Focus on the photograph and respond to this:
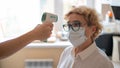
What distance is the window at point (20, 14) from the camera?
2.97m

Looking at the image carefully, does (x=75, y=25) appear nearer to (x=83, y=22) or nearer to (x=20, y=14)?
(x=83, y=22)

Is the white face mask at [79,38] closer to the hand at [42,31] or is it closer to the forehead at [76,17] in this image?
the forehead at [76,17]

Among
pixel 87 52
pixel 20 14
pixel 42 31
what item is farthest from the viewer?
pixel 20 14

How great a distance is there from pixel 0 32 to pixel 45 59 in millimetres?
750

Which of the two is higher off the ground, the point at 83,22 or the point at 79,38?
the point at 83,22

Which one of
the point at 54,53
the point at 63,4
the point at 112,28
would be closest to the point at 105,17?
the point at 112,28

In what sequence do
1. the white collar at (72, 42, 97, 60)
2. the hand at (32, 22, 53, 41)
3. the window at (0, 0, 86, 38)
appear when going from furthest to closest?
the window at (0, 0, 86, 38)
the white collar at (72, 42, 97, 60)
the hand at (32, 22, 53, 41)

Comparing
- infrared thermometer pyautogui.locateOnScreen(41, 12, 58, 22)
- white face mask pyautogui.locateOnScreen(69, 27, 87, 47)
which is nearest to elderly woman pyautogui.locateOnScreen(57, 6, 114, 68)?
white face mask pyautogui.locateOnScreen(69, 27, 87, 47)

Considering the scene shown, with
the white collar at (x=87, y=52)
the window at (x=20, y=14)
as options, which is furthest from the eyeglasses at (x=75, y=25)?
the window at (x=20, y=14)

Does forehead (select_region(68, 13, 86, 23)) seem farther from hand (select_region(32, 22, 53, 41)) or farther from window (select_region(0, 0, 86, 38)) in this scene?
window (select_region(0, 0, 86, 38))

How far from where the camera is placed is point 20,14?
3020mm

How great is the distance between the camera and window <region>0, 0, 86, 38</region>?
117 inches

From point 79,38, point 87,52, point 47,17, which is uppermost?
point 47,17

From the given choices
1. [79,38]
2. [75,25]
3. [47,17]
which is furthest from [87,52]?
[47,17]
